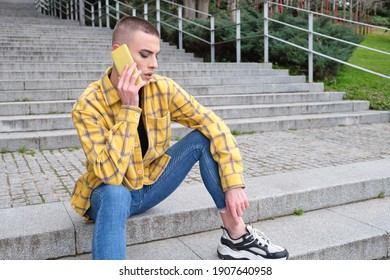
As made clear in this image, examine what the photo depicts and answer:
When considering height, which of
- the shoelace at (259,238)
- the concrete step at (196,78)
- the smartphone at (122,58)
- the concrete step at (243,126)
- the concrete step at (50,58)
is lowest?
the shoelace at (259,238)

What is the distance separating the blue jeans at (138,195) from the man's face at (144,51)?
1.44 ft

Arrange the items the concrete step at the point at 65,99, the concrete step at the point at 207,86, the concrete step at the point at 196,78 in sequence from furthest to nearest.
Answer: the concrete step at the point at 196,78
the concrete step at the point at 207,86
the concrete step at the point at 65,99

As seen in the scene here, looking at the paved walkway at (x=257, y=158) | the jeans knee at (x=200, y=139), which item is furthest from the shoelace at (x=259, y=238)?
the paved walkway at (x=257, y=158)

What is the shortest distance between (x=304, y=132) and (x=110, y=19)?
34.9 ft

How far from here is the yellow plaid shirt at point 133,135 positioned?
2.05 metres

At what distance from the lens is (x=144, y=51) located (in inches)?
84.0

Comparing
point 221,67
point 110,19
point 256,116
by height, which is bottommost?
point 256,116

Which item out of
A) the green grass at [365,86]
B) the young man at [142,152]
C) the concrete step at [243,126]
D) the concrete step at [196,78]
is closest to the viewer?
the young man at [142,152]

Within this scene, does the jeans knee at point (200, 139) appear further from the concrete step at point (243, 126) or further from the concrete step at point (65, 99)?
the concrete step at point (65, 99)

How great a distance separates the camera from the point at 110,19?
591 inches
